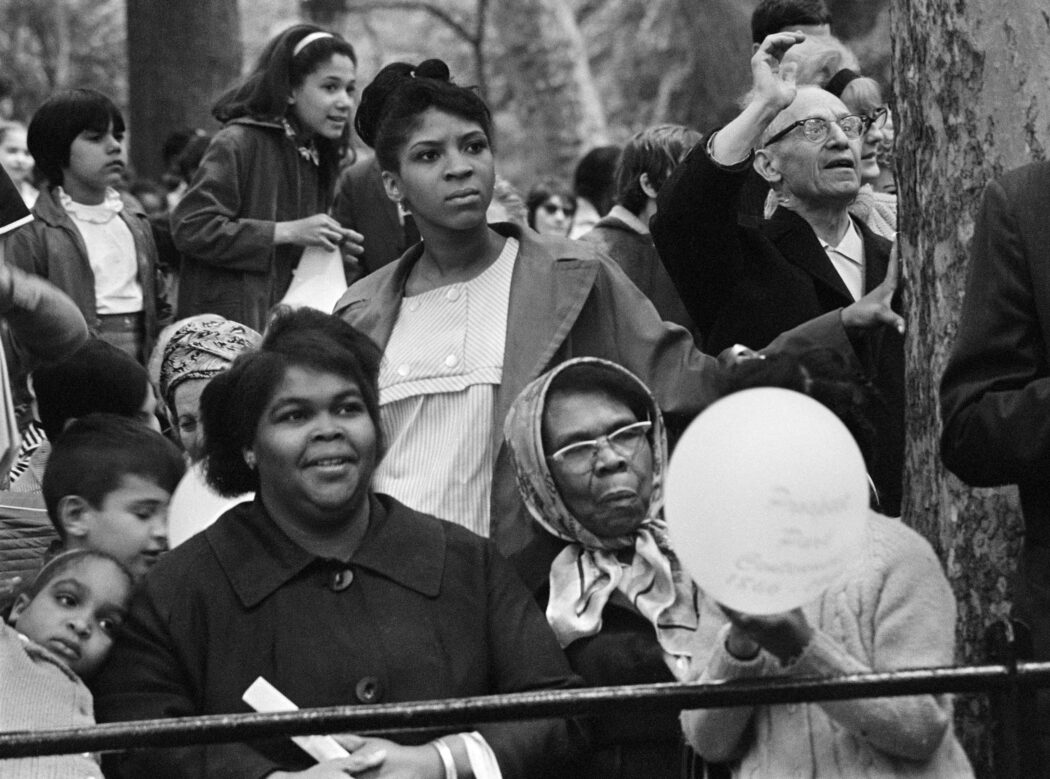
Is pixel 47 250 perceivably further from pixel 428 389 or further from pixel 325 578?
pixel 325 578

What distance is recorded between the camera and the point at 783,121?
5227mm

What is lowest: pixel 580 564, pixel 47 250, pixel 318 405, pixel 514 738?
pixel 514 738

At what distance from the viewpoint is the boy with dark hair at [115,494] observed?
446cm

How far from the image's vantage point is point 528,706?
2947 mm

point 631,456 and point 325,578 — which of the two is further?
point 631,456

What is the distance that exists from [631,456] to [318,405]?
633 mm

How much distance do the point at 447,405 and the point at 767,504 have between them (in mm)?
1845

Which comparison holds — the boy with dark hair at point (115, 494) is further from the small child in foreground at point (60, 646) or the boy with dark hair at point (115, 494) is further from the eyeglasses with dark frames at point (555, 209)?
the eyeglasses with dark frames at point (555, 209)

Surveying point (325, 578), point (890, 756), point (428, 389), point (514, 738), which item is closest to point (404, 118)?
point (428, 389)

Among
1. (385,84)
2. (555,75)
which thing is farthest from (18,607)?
(555,75)

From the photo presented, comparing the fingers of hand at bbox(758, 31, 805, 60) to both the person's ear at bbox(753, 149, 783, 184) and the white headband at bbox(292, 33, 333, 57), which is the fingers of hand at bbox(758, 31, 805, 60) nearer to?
the person's ear at bbox(753, 149, 783, 184)

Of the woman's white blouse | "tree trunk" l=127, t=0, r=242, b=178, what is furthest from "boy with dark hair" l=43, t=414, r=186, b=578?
"tree trunk" l=127, t=0, r=242, b=178

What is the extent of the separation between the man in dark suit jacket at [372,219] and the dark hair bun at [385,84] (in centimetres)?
293

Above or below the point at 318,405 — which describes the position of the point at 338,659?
below
